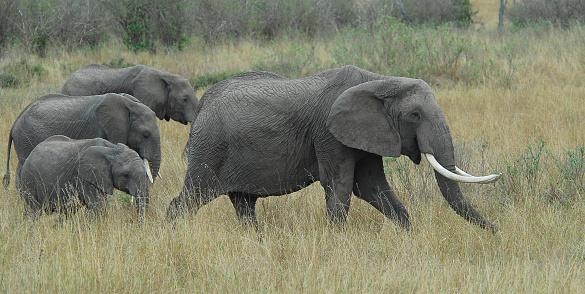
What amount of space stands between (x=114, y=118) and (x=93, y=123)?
11.0 inches

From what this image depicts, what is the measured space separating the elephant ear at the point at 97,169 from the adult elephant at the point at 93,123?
1371 mm

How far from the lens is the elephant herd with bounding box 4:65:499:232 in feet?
22.1

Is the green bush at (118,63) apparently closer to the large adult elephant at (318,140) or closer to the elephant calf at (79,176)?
the elephant calf at (79,176)

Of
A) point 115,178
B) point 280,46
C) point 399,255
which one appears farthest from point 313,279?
point 280,46

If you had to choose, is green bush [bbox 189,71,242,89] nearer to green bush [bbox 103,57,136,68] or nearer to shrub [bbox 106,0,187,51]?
green bush [bbox 103,57,136,68]

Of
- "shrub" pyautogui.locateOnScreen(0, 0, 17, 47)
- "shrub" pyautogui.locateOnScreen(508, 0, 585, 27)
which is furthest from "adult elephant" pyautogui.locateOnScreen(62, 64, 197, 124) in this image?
"shrub" pyautogui.locateOnScreen(508, 0, 585, 27)

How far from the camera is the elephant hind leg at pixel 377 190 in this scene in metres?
7.09

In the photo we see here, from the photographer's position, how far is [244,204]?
25.6 ft

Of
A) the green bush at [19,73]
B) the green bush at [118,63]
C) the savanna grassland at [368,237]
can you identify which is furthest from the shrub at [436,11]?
the savanna grassland at [368,237]

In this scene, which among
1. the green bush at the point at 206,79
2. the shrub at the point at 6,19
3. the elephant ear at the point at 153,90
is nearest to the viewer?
the elephant ear at the point at 153,90

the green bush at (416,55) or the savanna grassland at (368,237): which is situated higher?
the savanna grassland at (368,237)

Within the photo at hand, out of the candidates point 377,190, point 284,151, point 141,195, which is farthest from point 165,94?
point 377,190

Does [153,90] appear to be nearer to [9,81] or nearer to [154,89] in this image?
[154,89]

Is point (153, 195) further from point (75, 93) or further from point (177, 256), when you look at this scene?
point (75, 93)
